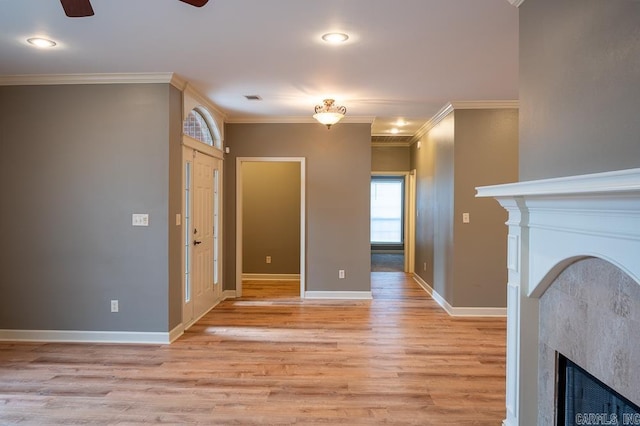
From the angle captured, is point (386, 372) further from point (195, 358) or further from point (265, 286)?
point (265, 286)


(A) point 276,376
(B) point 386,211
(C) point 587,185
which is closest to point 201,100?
(A) point 276,376

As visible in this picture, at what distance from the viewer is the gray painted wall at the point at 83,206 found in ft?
12.5

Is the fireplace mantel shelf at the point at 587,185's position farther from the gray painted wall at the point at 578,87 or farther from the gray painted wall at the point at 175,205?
the gray painted wall at the point at 175,205

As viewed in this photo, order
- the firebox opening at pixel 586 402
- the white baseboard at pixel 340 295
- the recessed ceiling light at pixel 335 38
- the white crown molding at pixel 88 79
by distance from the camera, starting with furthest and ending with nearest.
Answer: the white baseboard at pixel 340 295 < the white crown molding at pixel 88 79 < the recessed ceiling light at pixel 335 38 < the firebox opening at pixel 586 402

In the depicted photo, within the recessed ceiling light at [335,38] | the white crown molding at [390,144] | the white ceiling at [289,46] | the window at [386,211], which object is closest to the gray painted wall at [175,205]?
the white ceiling at [289,46]

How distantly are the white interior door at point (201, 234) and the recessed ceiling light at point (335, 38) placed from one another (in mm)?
2118

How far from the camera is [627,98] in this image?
A: 1363 millimetres

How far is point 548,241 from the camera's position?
1.83 metres

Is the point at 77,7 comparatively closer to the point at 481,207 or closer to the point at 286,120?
the point at 286,120

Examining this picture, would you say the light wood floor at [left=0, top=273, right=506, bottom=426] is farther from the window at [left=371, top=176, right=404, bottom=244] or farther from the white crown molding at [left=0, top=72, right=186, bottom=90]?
the window at [left=371, top=176, right=404, bottom=244]

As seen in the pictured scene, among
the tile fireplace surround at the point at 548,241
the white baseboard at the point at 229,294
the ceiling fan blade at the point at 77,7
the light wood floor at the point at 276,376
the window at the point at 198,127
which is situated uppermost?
the window at the point at 198,127

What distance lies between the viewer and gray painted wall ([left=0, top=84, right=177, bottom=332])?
150 inches

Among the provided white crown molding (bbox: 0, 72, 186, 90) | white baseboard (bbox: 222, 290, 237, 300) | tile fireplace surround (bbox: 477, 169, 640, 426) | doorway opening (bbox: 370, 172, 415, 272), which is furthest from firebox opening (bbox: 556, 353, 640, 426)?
doorway opening (bbox: 370, 172, 415, 272)

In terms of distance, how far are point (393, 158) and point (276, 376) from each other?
19.2 ft
